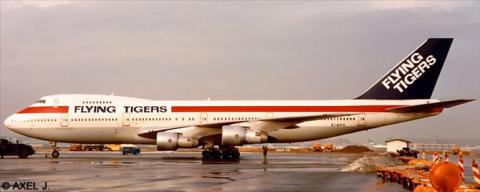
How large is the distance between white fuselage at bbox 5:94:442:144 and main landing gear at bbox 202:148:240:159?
205 cm

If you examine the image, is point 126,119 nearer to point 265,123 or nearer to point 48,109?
point 48,109

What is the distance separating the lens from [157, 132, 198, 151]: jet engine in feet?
95.7

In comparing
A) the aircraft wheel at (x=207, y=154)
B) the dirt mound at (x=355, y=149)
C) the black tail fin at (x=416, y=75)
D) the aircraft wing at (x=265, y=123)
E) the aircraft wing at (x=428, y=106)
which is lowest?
the dirt mound at (x=355, y=149)

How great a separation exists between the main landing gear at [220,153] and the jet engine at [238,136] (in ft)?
8.19

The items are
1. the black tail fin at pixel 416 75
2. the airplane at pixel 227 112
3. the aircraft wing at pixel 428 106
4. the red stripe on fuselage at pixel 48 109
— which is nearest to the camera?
the aircraft wing at pixel 428 106

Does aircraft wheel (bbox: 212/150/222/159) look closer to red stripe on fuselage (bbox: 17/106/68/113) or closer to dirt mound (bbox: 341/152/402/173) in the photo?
red stripe on fuselage (bbox: 17/106/68/113)

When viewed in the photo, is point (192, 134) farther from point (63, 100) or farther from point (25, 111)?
point (25, 111)

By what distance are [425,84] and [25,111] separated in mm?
28575

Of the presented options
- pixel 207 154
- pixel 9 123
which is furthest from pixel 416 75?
pixel 9 123

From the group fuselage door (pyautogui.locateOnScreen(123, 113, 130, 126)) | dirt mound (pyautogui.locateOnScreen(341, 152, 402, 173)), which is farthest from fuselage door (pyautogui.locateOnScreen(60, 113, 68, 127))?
dirt mound (pyautogui.locateOnScreen(341, 152, 402, 173))

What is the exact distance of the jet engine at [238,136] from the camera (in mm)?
28688

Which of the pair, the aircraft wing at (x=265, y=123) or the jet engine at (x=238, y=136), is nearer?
the jet engine at (x=238, y=136)

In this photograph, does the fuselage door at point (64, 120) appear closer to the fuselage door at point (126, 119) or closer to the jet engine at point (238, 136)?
the fuselage door at point (126, 119)

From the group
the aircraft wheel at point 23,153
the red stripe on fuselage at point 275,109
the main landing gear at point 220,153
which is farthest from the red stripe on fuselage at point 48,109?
the main landing gear at point 220,153
